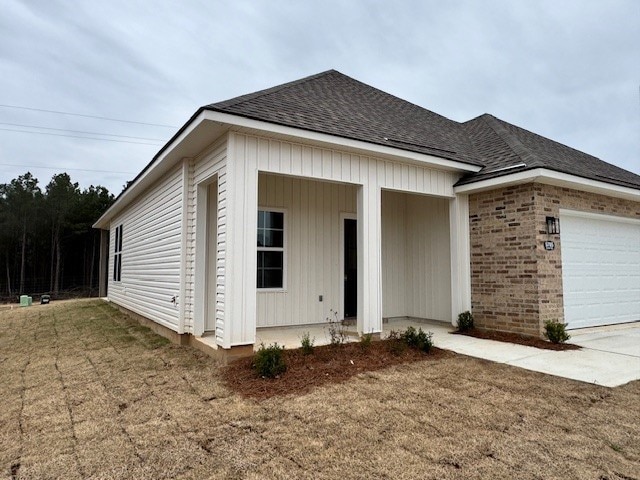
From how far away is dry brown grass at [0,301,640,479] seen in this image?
272cm

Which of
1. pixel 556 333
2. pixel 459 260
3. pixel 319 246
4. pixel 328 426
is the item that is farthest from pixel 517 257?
pixel 328 426

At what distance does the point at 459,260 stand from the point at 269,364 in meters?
4.52

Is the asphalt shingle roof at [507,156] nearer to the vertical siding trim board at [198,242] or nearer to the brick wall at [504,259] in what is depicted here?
the brick wall at [504,259]

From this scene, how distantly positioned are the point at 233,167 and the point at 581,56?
14022mm

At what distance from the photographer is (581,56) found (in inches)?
531

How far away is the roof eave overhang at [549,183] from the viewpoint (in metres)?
6.59

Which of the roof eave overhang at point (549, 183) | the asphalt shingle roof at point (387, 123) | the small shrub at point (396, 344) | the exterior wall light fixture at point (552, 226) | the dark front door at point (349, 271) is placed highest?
the asphalt shingle roof at point (387, 123)

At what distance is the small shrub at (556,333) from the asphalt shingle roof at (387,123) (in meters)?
2.56

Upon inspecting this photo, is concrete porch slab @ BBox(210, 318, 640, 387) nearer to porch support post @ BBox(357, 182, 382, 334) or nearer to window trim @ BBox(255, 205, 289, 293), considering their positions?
porch support post @ BBox(357, 182, 382, 334)

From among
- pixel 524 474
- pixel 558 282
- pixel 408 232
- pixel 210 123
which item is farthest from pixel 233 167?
pixel 558 282

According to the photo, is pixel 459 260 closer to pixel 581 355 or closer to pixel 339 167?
pixel 581 355

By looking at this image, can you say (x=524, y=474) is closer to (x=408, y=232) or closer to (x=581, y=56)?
(x=408, y=232)

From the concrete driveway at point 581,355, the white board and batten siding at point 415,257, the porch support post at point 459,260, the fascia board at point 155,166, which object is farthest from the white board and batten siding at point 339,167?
the concrete driveway at point 581,355

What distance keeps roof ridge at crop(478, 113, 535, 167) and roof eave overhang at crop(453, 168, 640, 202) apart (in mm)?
251
